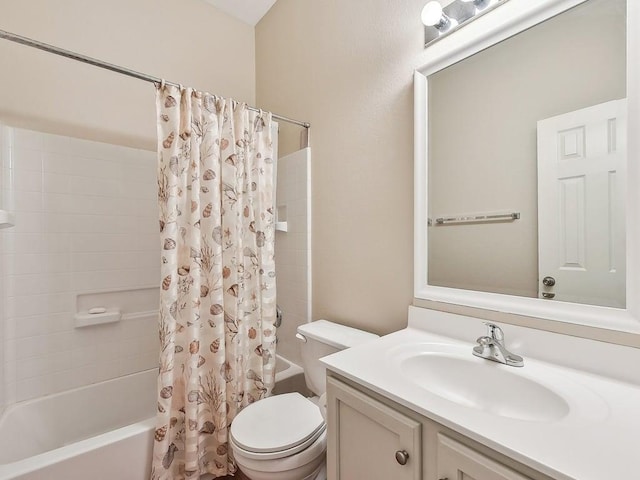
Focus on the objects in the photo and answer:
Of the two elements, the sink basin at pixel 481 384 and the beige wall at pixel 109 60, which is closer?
the sink basin at pixel 481 384

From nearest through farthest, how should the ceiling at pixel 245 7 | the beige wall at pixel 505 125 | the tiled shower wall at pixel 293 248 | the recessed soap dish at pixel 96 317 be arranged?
the beige wall at pixel 505 125 → the recessed soap dish at pixel 96 317 → the tiled shower wall at pixel 293 248 → the ceiling at pixel 245 7

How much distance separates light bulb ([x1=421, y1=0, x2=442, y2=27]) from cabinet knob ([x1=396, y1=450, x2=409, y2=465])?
1.39 meters

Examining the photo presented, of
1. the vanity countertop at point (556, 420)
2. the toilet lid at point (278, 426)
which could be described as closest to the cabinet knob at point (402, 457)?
the vanity countertop at point (556, 420)

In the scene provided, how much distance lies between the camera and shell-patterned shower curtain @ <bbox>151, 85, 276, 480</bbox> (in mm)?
1329

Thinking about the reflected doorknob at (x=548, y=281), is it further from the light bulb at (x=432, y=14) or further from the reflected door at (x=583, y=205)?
the light bulb at (x=432, y=14)

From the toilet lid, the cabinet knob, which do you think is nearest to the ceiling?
the toilet lid

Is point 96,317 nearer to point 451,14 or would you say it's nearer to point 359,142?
point 359,142

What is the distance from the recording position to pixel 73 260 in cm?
176

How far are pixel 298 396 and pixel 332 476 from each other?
51 centimetres

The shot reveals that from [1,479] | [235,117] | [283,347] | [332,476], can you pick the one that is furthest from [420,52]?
[1,479]

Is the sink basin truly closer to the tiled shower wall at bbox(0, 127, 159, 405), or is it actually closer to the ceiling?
the tiled shower wall at bbox(0, 127, 159, 405)

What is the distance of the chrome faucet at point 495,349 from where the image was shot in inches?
35.9

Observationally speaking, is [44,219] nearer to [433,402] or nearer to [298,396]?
[298,396]

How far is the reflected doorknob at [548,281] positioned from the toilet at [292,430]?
2.36ft
